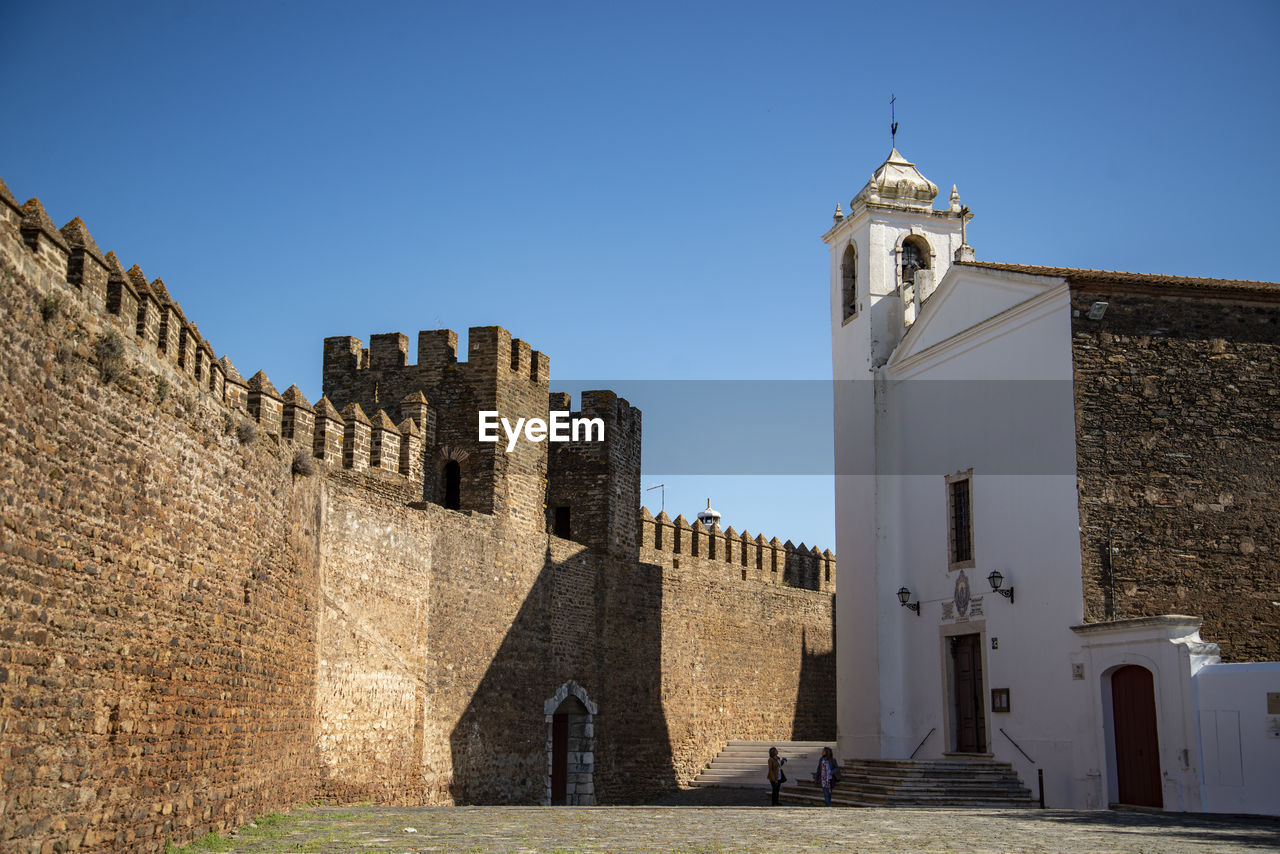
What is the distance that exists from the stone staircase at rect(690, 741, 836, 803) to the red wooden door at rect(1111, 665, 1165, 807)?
8195 mm

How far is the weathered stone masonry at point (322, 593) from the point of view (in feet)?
26.2

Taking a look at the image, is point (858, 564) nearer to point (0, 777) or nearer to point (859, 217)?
point (859, 217)

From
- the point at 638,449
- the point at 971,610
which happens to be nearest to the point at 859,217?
the point at 638,449

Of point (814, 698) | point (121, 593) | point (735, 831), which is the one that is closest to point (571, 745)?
point (814, 698)

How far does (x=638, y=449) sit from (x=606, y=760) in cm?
579

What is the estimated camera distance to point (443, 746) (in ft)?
61.5

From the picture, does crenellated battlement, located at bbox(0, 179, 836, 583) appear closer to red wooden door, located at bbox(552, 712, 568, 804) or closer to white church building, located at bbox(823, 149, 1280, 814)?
red wooden door, located at bbox(552, 712, 568, 804)

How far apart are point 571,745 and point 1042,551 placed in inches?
346

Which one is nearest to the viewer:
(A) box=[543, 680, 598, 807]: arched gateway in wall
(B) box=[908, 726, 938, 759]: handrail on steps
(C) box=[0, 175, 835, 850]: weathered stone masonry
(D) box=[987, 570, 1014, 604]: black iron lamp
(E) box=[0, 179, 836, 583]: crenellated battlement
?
(C) box=[0, 175, 835, 850]: weathered stone masonry

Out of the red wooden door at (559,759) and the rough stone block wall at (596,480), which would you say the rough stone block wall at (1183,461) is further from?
the red wooden door at (559,759)

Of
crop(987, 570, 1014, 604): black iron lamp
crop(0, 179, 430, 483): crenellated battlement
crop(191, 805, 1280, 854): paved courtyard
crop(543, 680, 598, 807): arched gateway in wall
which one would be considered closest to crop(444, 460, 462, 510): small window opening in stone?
crop(543, 680, 598, 807): arched gateway in wall

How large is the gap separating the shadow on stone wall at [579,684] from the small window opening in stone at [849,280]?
238 inches

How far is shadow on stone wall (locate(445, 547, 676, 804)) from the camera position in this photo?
1980cm

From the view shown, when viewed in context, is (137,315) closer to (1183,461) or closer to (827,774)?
(827,774)
